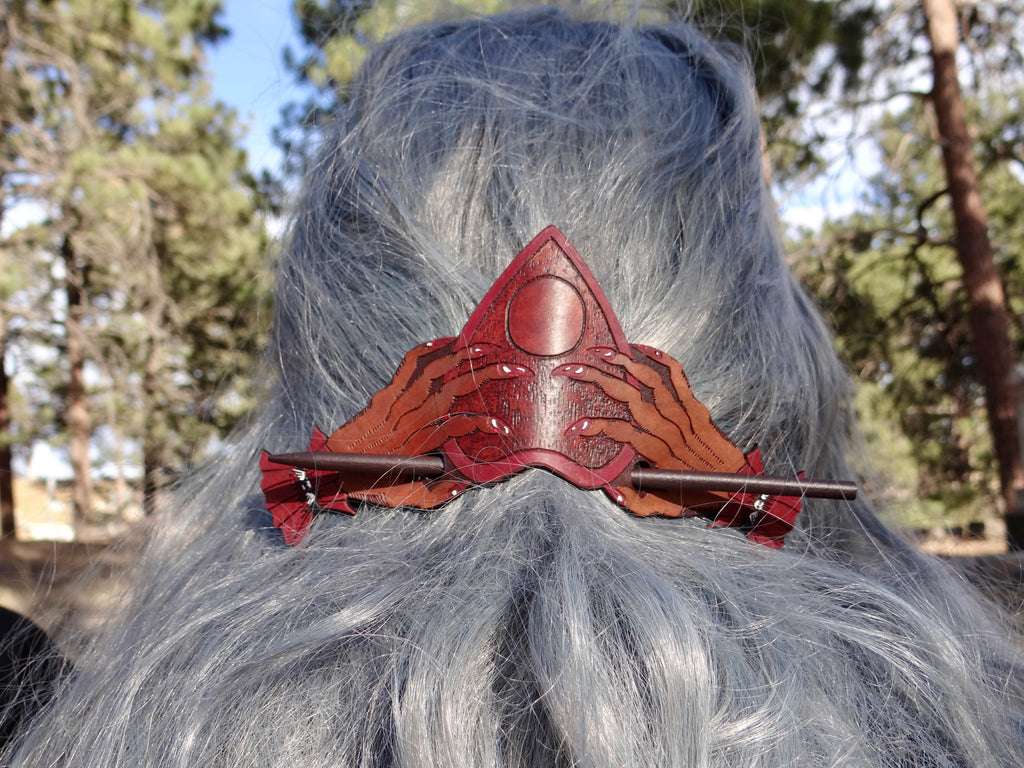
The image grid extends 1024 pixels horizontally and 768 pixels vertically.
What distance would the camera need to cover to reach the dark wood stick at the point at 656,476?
717mm

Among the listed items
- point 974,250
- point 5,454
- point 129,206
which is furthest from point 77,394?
point 974,250

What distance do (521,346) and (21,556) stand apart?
3615 mm

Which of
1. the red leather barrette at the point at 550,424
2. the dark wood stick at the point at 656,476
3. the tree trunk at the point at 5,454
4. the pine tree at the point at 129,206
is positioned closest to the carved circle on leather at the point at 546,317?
the red leather barrette at the point at 550,424

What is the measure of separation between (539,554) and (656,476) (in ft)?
0.44

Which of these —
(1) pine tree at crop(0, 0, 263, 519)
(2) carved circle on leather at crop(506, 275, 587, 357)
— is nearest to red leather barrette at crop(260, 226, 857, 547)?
(2) carved circle on leather at crop(506, 275, 587, 357)

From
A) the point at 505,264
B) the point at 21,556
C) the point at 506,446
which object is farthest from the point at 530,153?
the point at 21,556

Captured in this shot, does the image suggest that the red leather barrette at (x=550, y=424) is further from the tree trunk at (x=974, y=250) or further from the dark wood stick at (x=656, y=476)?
the tree trunk at (x=974, y=250)

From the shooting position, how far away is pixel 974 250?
20.0 feet

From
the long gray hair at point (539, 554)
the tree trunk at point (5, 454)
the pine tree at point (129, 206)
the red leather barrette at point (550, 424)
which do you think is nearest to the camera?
the long gray hair at point (539, 554)

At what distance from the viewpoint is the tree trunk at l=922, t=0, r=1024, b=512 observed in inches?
232

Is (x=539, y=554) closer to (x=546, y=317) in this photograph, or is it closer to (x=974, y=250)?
(x=546, y=317)

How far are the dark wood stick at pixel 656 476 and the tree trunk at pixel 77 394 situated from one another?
19.7 feet

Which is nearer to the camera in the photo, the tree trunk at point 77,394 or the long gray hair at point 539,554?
the long gray hair at point 539,554

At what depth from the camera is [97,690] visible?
695 millimetres
